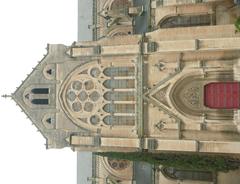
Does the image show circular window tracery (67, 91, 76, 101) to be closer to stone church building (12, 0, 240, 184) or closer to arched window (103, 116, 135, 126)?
stone church building (12, 0, 240, 184)

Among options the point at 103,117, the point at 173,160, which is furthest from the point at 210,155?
the point at 103,117

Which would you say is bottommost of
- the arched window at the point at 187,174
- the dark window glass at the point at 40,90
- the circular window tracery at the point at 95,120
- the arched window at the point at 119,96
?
the arched window at the point at 187,174

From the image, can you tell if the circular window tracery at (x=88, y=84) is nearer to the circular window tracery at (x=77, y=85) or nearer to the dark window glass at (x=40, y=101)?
the circular window tracery at (x=77, y=85)

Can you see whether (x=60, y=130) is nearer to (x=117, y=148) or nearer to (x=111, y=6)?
(x=117, y=148)

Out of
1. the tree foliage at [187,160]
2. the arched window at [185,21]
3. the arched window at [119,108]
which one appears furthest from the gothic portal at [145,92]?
the tree foliage at [187,160]

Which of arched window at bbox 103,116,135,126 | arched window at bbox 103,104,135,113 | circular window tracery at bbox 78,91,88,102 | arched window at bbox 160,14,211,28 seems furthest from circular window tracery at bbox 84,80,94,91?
arched window at bbox 160,14,211,28

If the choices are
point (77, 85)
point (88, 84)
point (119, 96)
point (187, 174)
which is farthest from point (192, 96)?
point (187, 174)

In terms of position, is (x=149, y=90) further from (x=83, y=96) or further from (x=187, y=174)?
(x=187, y=174)
